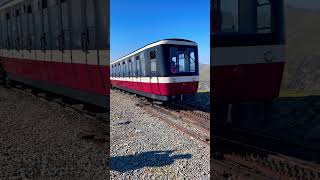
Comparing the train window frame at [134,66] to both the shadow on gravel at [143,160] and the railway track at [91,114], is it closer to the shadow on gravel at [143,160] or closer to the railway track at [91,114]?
the railway track at [91,114]

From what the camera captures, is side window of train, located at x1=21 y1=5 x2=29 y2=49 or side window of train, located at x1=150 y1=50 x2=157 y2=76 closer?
side window of train, located at x1=21 y1=5 x2=29 y2=49

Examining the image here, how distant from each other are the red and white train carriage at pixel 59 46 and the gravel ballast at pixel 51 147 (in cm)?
51

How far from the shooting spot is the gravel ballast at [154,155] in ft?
14.3

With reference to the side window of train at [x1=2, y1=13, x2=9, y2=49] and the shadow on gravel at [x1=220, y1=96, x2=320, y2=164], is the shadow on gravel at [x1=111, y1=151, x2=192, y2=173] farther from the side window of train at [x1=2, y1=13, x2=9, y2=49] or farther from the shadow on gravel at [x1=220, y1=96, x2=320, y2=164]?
the side window of train at [x1=2, y1=13, x2=9, y2=49]

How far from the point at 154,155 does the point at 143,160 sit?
0.60 feet

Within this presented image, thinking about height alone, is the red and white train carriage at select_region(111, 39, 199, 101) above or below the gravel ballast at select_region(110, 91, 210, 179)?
above

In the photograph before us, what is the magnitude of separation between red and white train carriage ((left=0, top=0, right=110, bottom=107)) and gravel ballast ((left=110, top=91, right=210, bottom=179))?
45cm

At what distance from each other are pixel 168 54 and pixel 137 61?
175 centimetres

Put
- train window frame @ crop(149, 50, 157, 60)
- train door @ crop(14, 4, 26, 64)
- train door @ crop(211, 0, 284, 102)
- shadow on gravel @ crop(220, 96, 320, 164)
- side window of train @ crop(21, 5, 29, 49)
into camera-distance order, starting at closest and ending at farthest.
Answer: train door @ crop(211, 0, 284, 102), shadow on gravel @ crop(220, 96, 320, 164), side window of train @ crop(21, 5, 29, 49), train door @ crop(14, 4, 26, 64), train window frame @ crop(149, 50, 157, 60)

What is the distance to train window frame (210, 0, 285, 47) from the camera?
11.8 feet

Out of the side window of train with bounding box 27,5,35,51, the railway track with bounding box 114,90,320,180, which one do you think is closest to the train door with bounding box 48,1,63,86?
the side window of train with bounding box 27,5,35,51

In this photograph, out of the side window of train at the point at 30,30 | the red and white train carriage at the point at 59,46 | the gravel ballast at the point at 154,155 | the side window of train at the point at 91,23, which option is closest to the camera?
the red and white train carriage at the point at 59,46

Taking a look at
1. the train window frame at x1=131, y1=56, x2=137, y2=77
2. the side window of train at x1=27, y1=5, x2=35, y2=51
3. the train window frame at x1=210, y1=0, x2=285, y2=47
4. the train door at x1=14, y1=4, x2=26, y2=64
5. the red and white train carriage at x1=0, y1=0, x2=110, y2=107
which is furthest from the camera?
the train window frame at x1=131, y1=56, x2=137, y2=77

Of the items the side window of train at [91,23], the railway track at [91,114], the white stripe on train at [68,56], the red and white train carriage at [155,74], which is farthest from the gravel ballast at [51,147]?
the red and white train carriage at [155,74]
